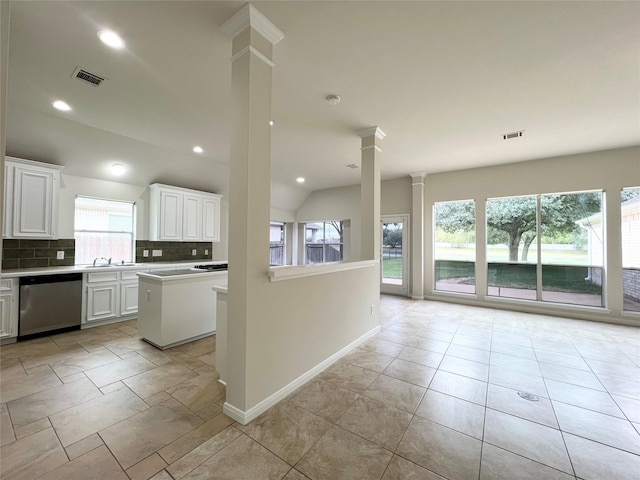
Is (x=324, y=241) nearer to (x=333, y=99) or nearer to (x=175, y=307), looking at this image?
(x=175, y=307)

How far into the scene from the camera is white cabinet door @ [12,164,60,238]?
11.8 feet

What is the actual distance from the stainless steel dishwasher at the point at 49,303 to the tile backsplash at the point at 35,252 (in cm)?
74

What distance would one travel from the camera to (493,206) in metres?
5.55

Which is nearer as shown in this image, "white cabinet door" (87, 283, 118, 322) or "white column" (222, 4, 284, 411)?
"white column" (222, 4, 284, 411)

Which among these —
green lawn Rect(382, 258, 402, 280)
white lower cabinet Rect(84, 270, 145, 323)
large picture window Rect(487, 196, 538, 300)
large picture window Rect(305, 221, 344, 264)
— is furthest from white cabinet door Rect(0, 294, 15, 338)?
large picture window Rect(487, 196, 538, 300)

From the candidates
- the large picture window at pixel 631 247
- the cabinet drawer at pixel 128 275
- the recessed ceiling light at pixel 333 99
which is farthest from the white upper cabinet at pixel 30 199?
the large picture window at pixel 631 247

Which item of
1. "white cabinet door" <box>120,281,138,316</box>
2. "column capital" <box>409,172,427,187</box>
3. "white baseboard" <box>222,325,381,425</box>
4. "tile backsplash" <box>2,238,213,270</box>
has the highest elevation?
"column capital" <box>409,172,427,187</box>

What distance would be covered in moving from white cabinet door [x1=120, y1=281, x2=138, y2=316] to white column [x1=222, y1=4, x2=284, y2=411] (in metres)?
3.45

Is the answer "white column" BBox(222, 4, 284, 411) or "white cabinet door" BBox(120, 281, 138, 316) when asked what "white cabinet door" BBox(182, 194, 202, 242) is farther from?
"white column" BBox(222, 4, 284, 411)

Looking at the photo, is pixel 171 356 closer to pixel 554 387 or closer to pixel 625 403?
pixel 554 387

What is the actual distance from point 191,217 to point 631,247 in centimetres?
796

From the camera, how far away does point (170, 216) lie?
17.2 feet

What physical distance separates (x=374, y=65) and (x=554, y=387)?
3.44m

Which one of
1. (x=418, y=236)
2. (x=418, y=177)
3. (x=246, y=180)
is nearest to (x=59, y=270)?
(x=246, y=180)
